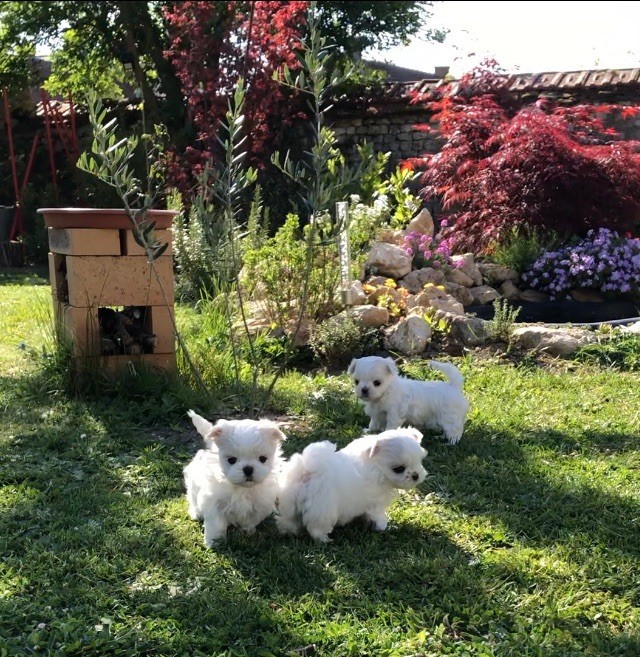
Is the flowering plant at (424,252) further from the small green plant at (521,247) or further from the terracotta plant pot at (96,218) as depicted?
the terracotta plant pot at (96,218)

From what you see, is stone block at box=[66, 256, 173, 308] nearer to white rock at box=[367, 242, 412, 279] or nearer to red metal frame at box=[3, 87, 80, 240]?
white rock at box=[367, 242, 412, 279]

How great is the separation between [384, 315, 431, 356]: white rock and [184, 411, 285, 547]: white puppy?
3759 millimetres

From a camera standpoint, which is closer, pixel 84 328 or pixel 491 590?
pixel 491 590

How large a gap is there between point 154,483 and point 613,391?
12.5 feet

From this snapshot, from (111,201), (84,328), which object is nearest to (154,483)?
(84,328)

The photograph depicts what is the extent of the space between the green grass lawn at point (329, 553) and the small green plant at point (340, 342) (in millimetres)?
1510

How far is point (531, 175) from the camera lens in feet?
34.6

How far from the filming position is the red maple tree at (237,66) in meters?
14.6

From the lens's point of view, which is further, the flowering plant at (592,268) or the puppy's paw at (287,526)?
the flowering plant at (592,268)

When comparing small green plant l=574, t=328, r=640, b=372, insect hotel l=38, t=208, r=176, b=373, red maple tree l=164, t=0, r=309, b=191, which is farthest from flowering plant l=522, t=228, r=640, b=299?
red maple tree l=164, t=0, r=309, b=191

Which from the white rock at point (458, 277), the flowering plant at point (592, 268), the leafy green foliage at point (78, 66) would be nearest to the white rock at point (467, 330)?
the white rock at point (458, 277)

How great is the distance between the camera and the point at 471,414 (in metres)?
6.40

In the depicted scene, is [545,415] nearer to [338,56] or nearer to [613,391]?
[613,391]

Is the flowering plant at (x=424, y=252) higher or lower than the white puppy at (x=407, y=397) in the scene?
higher
